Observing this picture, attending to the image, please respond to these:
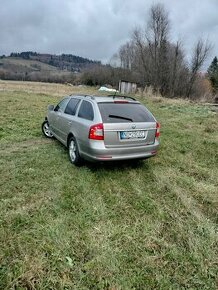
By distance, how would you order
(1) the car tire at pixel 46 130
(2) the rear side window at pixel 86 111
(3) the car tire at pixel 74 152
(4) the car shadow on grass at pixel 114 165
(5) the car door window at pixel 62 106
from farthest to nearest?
(1) the car tire at pixel 46 130 < (5) the car door window at pixel 62 106 < (4) the car shadow on grass at pixel 114 165 < (3) the car tire at pixel 74 152 < (2) the rear side window at pixel 86 111

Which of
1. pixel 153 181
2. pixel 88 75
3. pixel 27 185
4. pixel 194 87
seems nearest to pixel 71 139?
pixel 27 185

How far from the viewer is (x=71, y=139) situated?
235 inches

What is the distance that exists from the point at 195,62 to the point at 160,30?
714 cm

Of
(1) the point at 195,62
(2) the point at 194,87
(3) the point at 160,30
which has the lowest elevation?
(2) the point at 194,87

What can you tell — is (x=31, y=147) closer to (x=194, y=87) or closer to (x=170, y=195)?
(x=170, y=195)

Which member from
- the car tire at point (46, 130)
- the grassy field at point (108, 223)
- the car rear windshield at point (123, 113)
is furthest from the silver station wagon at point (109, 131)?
the car tire at point (46, 130)

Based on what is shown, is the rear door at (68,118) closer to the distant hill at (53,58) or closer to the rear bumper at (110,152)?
the rear bumper at (110,152)

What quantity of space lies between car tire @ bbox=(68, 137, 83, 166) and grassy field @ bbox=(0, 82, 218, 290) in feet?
0.51

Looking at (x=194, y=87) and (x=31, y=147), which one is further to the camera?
(x=194, y=87)

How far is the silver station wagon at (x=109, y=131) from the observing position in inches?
194

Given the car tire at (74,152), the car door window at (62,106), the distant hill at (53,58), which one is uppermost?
the distant hill at (53,58)

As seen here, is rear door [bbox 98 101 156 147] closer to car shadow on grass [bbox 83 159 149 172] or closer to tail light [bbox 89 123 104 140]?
tail light [bbox 89 123 104 140]

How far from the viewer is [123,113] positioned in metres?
5.33

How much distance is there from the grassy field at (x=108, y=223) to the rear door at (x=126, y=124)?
2.37 feet
